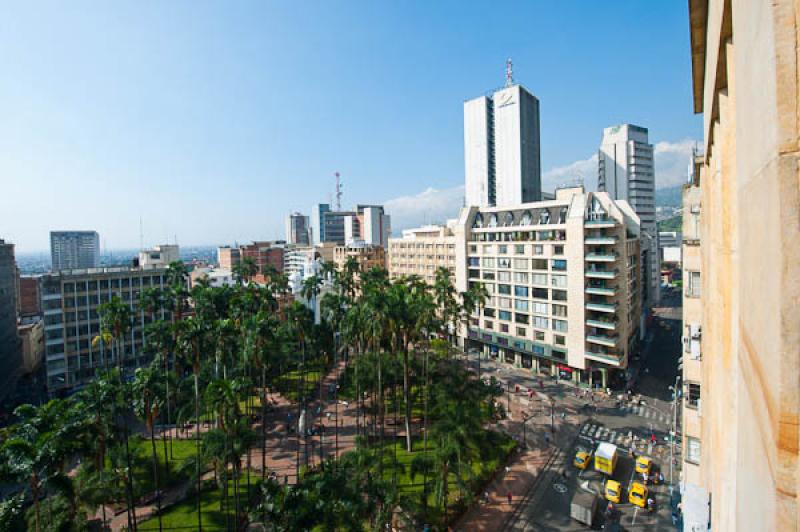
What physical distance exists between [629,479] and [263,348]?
121 feet

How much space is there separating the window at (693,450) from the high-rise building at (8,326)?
318 ft

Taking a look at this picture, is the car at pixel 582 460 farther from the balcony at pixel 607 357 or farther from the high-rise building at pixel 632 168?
the high-rise building at pixel 632 168

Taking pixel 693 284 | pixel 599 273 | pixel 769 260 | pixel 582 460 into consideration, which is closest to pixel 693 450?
pixel 693 284

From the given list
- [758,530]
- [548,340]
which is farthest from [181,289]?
[758,530]

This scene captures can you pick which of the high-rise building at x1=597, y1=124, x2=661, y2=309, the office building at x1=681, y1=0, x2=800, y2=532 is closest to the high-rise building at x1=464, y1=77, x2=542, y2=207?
the high-rise building at x1=597, y1=124, x2=661, y2=309

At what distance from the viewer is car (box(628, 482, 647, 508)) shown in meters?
34.6

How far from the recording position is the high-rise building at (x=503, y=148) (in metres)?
138

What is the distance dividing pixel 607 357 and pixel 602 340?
252cm

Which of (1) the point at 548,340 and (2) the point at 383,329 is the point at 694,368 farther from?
(1) the point at 548,340

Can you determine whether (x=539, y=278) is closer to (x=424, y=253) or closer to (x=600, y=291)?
(x=600, y=291)

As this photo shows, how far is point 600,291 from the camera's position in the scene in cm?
5953

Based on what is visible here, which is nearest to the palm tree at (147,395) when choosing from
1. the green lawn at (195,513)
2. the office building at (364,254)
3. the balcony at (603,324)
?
the green lawn at (195,513)

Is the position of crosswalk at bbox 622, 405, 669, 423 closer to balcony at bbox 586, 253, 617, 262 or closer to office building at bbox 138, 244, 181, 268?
balcony at bbox 586, 253, 617, 262

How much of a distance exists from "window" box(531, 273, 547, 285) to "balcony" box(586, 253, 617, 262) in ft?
26.4
